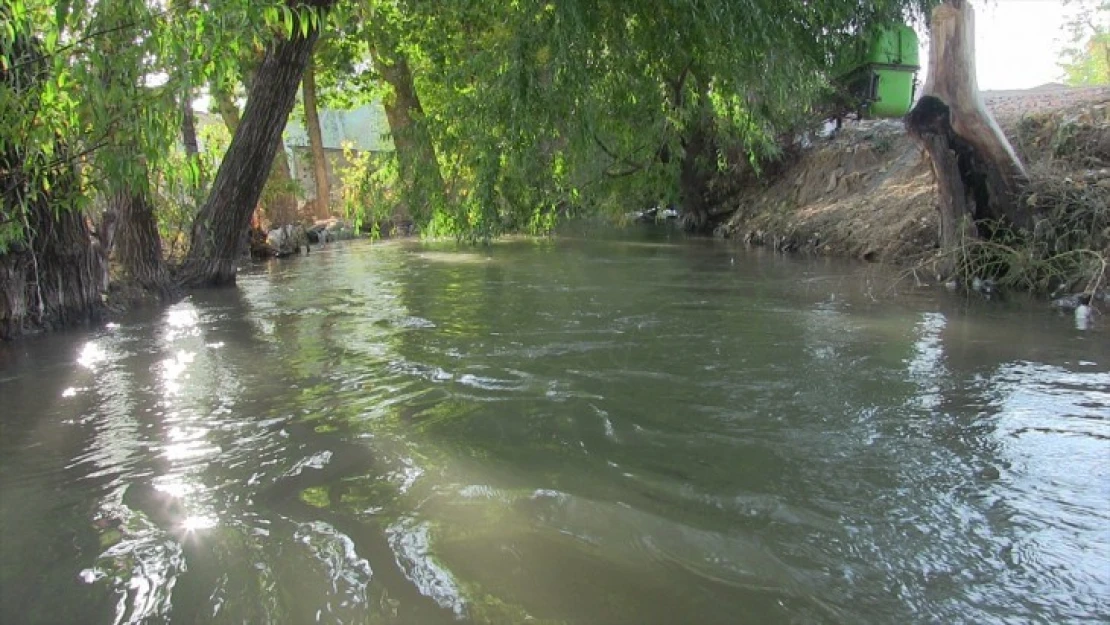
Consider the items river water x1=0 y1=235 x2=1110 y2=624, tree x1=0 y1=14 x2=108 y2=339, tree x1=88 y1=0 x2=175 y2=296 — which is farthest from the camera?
tree x1=0 y1=14 x2=108 y2=339

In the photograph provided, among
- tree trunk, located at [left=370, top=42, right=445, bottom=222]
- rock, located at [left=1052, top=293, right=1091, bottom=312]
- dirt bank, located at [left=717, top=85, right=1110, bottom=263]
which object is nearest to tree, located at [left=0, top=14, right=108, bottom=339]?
tree trunk, located at [left=370, top=42, right=445, bottom=222]

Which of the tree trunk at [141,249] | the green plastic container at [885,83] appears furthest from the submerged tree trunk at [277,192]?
the green plastic container at [885,83]

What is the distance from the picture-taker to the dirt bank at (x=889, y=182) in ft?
31.7

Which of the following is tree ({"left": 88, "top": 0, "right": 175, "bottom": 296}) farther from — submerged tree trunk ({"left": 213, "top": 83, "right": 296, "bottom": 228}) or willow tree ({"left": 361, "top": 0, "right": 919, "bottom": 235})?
submerged tree trunk ({"left": 213, "top": 83, "right": 296, "bottom": 228})

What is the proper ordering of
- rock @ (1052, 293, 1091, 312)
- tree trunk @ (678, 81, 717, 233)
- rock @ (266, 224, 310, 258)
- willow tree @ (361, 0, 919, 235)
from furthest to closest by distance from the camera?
rock @ (266, 224, 310, 258)
tree trunk @ (678, 81, 717, 233)
rock @ (1052, 293, 1091, 312)
willow tree @ (361, 0, 919, 235)

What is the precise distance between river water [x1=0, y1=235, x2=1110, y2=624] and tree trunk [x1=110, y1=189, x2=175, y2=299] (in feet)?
12.3

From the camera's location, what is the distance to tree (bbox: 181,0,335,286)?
9984 millimetres

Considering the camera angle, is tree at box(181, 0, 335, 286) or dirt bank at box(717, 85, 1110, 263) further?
tree at box(181, 0, 335, 286)

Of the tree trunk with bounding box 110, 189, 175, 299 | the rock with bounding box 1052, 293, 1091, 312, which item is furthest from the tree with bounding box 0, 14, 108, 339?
the rock with bounding box 1052, 293, 1091, 312

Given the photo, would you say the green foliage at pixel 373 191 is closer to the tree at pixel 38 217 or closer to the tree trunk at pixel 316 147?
the tree at pixel 38 217

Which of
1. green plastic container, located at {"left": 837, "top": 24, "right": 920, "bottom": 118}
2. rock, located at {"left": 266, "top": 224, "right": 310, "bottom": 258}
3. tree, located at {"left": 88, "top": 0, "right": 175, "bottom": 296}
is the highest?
green plastic container, located at {"left": 837, "top": 24, "right": 920, "bottom": 118}

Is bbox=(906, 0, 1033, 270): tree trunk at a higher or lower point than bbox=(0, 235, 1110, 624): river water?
higher

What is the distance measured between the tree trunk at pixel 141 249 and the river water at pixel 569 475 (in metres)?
3.76

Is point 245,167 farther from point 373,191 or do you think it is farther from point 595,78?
point 595,78
